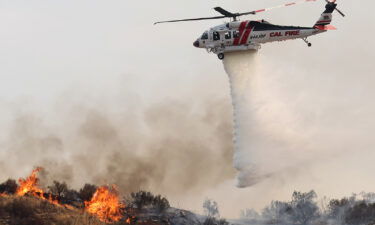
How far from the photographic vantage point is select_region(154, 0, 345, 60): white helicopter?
45.3m

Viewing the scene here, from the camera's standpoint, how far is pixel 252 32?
45.9 meters

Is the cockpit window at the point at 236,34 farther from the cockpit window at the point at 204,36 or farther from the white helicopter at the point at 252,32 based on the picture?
the cockpit window at the point at 204,36

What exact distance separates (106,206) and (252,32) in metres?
19.8

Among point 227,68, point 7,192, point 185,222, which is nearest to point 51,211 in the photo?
point 7,192

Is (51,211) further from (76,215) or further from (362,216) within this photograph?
(362,216)

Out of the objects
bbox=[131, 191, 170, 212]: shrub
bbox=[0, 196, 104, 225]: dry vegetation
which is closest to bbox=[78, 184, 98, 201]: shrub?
bbox=[131, 191, 170, 212]: shrub

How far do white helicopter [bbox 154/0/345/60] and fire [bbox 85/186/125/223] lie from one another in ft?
52.7

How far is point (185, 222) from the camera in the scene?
51.2 m

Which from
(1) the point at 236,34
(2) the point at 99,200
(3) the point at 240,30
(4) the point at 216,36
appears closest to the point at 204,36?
(4) the point at 216,36

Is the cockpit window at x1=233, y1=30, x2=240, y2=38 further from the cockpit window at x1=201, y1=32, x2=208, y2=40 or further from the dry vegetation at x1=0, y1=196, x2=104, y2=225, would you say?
the dry vegetation at x1=0, y1=196, x2=104, y2=225

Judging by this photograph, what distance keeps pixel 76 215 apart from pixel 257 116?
852 inches

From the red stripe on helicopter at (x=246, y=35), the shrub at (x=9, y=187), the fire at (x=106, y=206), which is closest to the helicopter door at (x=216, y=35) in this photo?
the red stripe on helicopter at (x=246, y=35)

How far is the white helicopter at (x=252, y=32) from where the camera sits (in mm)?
45344

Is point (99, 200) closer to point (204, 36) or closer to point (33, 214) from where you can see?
point (33, 214)
